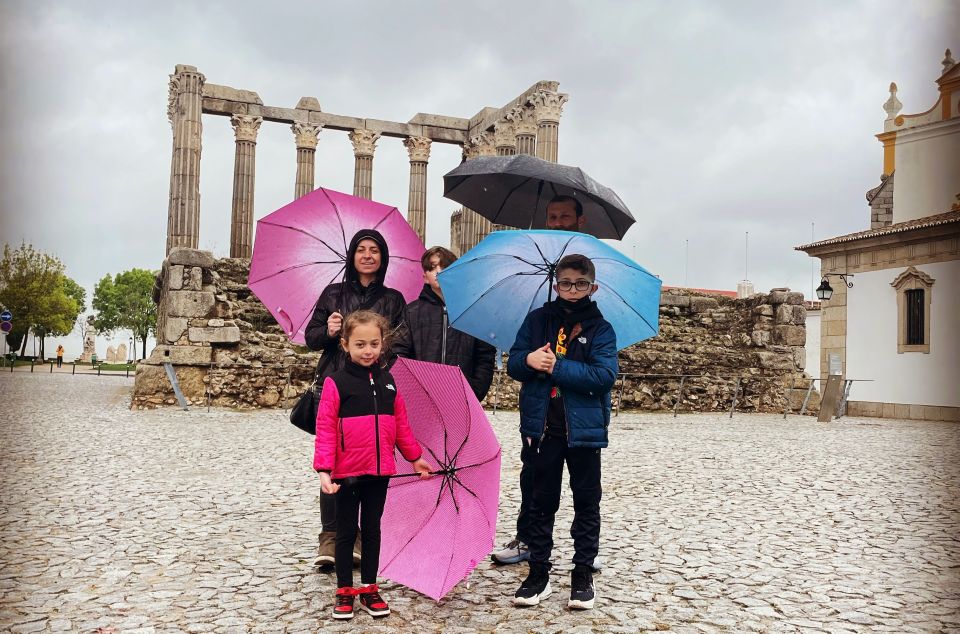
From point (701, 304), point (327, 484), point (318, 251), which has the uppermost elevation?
point (701, 304)

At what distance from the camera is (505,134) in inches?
1110

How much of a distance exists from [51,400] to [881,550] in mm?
16665

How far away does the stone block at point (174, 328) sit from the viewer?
15.0 metres

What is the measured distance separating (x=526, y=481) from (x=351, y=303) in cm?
136

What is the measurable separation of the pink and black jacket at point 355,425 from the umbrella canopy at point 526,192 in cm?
161

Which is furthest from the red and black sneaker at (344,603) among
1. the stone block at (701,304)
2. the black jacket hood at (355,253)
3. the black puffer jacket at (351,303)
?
the stone block at (701,304)

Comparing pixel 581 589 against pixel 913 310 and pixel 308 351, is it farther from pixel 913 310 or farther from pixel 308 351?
pixel 913 310

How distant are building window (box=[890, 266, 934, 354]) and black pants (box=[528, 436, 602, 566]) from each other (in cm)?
2140

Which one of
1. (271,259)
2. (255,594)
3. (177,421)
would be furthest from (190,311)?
(255,594)

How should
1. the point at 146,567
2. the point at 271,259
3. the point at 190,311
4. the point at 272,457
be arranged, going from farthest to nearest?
the point at 190,311 → the point at 272,457 → the point at 271,259 → the point at 146,567

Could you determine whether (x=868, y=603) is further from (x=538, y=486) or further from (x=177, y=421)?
(x=177, y=421)

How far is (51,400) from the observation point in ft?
56.0

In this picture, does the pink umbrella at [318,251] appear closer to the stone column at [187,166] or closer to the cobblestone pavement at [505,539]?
the cobblestone pavement at [505,539]

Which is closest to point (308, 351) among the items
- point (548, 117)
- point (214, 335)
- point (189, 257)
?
point (214, 335)
